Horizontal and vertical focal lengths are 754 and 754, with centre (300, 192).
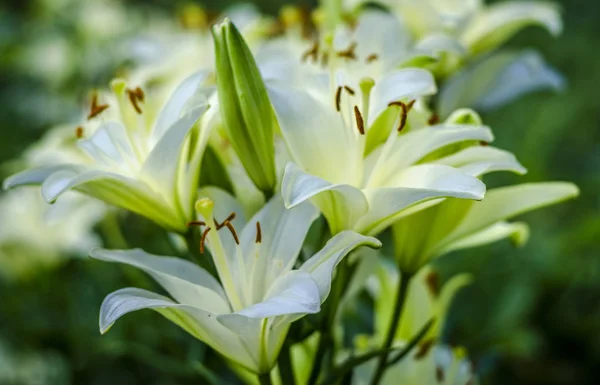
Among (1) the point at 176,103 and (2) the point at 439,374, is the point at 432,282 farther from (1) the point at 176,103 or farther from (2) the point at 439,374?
(1) the point at 176,103

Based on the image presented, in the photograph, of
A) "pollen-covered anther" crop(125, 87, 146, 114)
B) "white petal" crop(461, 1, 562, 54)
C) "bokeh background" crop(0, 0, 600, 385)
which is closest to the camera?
"pollen-covered anther" crop(125, 87, 146, 114)

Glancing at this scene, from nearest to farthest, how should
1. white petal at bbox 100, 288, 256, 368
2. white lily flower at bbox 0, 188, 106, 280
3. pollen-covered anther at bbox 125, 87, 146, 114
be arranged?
white petal at bbox 100, 288, 256, 368
pollen-covered anther at bbox 125, 87, 146, 114
white lily flower at bbox 0, 188, 106, 280

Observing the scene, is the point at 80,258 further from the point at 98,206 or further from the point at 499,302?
the point at 499,302

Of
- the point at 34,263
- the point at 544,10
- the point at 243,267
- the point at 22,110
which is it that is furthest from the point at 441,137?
the point at 22,110

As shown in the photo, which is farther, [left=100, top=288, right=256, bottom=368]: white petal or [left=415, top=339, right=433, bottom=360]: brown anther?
[left=415, top=339, right=433, bottom=360]: brown anther

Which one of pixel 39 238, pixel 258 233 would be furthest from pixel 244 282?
pixel 39 238

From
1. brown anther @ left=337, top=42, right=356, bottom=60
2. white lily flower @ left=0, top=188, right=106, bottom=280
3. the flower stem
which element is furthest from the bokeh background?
brown anther @ left=337, top=42, right=356, bottom=60

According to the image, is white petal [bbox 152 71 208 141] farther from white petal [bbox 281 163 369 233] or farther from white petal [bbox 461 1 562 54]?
white petal [bbox 461 1 562 54]
